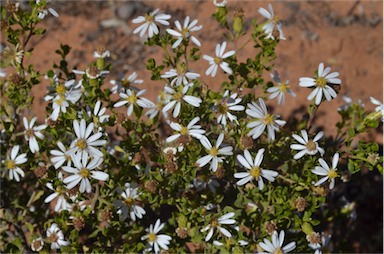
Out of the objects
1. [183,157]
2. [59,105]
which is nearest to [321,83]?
[183,157]

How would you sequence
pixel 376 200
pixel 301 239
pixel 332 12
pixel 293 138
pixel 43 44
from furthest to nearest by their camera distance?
pixel 332 12 < pixel 43 44 < pixel 376 200 < pixel 301 239 < pixel 293 138

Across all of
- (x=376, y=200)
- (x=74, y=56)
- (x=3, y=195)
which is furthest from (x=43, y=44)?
(x=376, y=200)

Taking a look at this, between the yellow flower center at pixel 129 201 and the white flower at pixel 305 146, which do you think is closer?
the white flower at pixel 305 146

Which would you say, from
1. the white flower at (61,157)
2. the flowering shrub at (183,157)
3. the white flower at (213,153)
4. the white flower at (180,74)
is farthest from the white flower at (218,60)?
the white flower at (61,157)

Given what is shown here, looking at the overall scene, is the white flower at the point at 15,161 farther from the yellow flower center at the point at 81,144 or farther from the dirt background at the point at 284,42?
the dirt background at the point at 284,42

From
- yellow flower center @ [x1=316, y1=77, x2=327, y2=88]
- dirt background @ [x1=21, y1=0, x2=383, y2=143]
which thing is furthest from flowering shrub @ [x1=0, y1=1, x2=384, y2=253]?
dirt background @ [x1=21, y1=0, x2=383, y2=143]

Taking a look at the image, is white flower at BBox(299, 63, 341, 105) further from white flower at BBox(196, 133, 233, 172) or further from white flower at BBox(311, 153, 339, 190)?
white flower at BBox(196, 133, 233, 172)

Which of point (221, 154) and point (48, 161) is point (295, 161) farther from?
point (48, 161)
